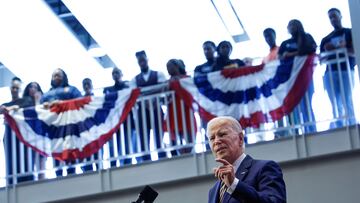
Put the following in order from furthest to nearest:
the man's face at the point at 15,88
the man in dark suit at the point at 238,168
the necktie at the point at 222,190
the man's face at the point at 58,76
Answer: the man's face at the point at 15,88
the man's face at the point at 58,76
the necktie at the point at 222,190
the man in dark suit at the point at 238,168

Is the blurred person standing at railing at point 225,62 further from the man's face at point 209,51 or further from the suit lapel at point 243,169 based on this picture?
the suit lapel at point 243,169

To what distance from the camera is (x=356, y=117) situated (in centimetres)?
1056

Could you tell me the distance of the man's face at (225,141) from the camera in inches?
195

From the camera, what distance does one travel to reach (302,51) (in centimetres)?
1084

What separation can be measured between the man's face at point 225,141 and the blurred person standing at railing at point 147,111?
617 centimetres

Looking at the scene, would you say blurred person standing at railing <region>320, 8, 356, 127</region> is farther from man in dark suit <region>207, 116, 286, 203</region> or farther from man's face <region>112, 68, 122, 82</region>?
man in dark suit <region>207, 116, 286, 203</region>

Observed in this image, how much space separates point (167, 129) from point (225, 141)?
633cm

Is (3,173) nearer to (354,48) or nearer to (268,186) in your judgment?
(354,48)

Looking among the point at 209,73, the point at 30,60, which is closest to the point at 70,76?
the point at 30,60

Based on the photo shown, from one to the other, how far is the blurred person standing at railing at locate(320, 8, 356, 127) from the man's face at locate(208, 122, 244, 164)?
18.9 feet

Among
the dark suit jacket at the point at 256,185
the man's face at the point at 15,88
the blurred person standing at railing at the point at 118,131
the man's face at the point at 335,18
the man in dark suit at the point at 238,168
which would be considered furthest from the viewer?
the man's face at the point at 15,88

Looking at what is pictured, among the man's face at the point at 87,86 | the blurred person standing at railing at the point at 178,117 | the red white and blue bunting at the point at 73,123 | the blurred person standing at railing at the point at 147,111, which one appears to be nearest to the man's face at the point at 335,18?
the blurred person standing at railing at the point at 178,117

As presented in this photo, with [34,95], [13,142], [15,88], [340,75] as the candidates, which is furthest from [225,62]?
[13,142]

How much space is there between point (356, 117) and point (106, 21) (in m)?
6.77
